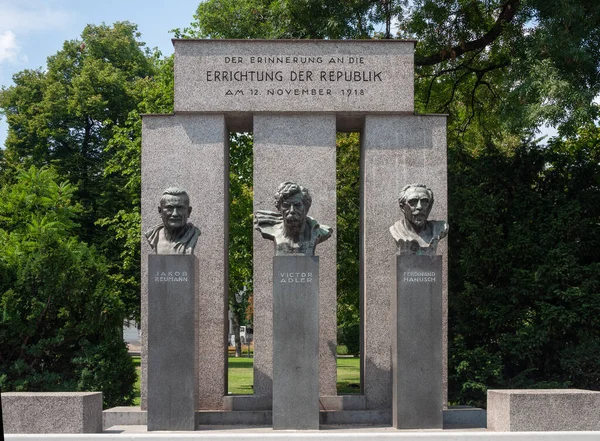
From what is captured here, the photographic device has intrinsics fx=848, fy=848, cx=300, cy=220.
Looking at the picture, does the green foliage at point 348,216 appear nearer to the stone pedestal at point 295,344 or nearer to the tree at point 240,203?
the tree at point 240,203

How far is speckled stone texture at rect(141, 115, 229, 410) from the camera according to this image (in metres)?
14.5

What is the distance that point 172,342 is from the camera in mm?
12578

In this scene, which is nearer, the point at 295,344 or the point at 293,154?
the point at 295,344

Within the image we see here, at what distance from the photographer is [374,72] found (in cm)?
1500

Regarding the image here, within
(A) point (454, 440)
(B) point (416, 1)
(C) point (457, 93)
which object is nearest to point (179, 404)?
(A) point (454, 440)

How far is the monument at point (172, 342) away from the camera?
1254cm

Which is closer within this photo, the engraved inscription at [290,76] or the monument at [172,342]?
the monument at [172,342]

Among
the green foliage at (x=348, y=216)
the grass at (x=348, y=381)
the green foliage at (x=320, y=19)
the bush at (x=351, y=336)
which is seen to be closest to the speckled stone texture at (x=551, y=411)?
the grass at (x=348, y=381)

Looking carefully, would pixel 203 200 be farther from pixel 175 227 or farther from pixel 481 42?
pixel 481 42

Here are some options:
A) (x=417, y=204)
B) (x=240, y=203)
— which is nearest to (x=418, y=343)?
(x=417, y=204)

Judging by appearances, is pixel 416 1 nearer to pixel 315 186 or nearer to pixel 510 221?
pixel 510 221

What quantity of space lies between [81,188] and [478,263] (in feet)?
63.6

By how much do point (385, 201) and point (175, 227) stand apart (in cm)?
390

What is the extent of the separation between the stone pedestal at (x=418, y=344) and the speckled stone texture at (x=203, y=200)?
345 centimetres
